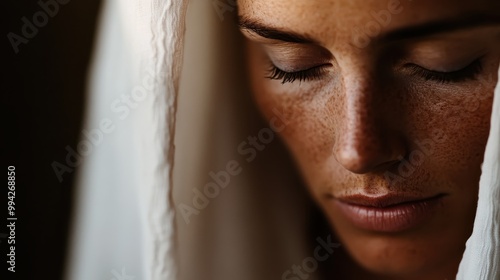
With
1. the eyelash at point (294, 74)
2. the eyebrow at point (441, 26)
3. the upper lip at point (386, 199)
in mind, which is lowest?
the upper lip at point (386, 199)

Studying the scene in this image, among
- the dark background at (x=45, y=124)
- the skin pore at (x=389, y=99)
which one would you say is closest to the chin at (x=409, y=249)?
the skin pore at (x=389, y=99)

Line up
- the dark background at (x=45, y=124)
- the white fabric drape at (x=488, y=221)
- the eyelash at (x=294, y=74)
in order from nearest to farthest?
1. the white fabric drape at (x=488, y=221)
2. the eyelash at (x=294, y=74)
3. the dark background at (x=45, y=124)

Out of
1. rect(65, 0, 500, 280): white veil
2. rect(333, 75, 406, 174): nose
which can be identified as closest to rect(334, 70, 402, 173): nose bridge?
rect(333, 75, 406, 174): nose

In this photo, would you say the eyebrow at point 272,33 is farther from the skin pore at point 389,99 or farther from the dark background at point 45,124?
the dark background at point 45,124

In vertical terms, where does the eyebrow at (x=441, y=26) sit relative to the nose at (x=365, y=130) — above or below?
above

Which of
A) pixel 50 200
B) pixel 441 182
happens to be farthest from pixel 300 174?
pixel 50 200

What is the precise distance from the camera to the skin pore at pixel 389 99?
574 millimetres

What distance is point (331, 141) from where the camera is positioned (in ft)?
2.22

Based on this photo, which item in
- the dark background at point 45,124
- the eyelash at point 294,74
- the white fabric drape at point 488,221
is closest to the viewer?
the white fabric drape at point 488,221

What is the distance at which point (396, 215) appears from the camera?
66 cm

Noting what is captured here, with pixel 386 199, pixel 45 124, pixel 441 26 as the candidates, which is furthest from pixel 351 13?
pixel 45 124

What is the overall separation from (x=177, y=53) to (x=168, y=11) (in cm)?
4

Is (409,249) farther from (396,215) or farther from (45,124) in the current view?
(45,124)

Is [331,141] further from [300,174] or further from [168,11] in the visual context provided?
[168,11]
